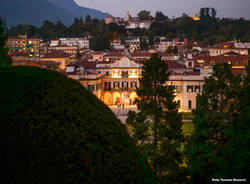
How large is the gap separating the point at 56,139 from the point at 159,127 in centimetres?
1339

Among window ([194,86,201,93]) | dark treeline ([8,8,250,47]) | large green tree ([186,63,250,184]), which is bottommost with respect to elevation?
window ([194,86,201,93])

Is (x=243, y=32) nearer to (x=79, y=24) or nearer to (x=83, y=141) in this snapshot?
(x=79, y=24)

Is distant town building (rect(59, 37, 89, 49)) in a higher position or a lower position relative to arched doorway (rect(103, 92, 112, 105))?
higher

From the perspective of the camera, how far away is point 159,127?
18531 mm

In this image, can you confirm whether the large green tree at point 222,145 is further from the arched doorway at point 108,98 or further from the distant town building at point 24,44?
the distant town building at point 24,44

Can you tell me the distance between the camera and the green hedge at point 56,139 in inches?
208

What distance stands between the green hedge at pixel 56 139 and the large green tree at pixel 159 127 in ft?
26.4

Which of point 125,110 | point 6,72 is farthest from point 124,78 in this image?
point 6,72

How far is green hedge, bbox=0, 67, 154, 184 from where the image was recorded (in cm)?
529

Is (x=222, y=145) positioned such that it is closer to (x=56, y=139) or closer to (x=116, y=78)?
(x=56, y=139)

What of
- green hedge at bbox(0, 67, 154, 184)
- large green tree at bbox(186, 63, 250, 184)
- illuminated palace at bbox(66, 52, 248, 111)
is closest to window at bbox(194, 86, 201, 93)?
illuminated palace at bbox(66, 52, 248, 111)

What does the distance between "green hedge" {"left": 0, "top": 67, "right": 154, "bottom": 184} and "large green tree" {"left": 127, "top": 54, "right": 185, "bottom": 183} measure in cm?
805

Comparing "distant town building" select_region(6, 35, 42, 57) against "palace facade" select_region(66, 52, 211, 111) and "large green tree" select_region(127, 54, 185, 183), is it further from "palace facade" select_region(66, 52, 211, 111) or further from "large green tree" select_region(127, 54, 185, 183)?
"large green tree" select_region(127, 54, 185, 183)

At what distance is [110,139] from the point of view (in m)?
5.82
